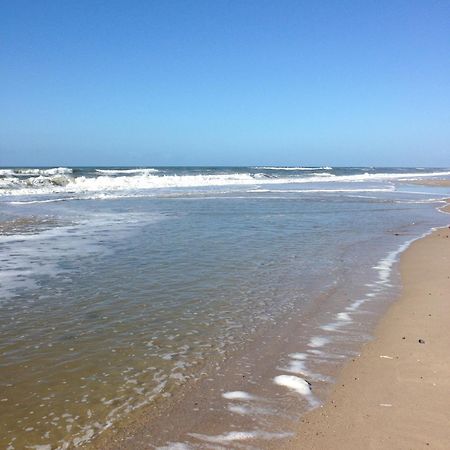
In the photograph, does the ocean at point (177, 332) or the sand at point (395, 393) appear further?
the ocean at point (177, 332)

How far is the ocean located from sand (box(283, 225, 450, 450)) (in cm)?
17

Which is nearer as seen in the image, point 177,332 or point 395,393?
point 395,393

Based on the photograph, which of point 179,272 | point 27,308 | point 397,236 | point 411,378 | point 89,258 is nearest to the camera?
point 411,378

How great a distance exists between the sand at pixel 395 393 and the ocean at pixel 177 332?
0.17 m

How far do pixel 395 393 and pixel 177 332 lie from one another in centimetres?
227

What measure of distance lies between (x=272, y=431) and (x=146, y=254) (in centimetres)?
623

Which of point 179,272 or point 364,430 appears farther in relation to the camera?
point 179,272

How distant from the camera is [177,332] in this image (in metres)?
5.01

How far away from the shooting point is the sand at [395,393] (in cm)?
309

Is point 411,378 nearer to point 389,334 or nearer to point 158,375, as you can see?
point 389,334

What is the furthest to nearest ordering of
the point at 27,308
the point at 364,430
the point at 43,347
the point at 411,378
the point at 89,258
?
the point at 89,258 < the point at 27,308 < the point at 43,347 < the point at 411,378 < the point at 364,430

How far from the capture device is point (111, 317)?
214 inches

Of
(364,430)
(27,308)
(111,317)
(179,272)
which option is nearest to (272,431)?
(364,430)

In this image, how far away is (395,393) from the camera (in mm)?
3707
